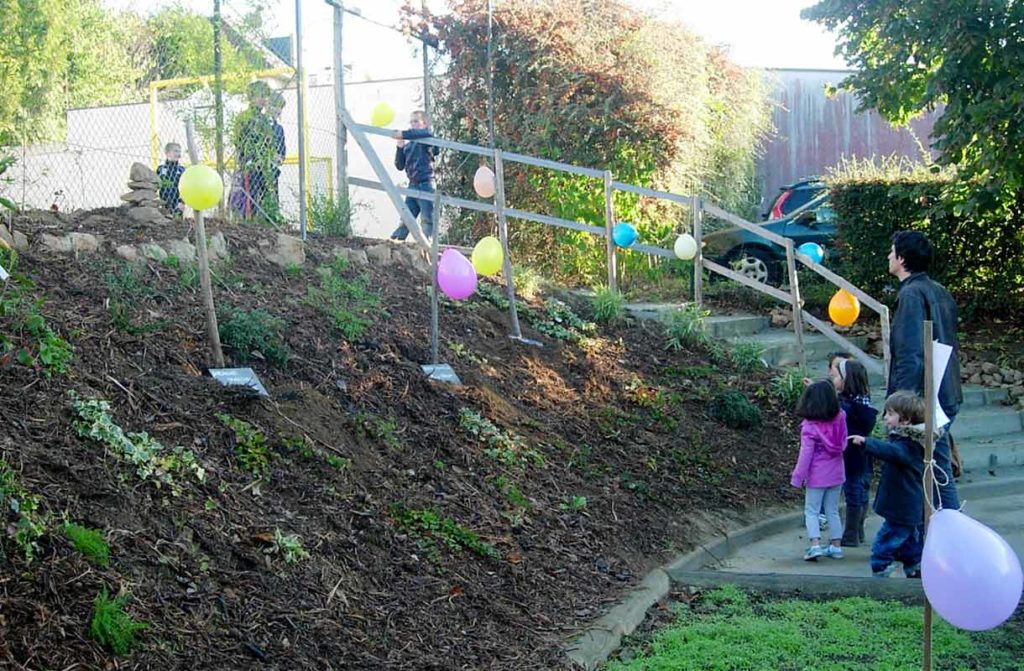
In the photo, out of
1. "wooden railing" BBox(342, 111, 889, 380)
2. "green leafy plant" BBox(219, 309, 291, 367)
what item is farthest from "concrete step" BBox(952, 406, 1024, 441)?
"green leafy plant" BBox(219, 309, 291, 367)

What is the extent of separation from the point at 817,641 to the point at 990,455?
17.8 feet

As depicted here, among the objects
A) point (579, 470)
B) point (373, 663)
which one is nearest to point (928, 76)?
point (579, 470)

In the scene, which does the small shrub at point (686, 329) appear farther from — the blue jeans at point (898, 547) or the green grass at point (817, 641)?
the green grass at point (817, 641)

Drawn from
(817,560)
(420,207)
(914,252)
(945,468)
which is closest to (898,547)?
(945,468)

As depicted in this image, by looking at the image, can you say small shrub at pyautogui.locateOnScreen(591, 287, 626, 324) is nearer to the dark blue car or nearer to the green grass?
the dark blue car

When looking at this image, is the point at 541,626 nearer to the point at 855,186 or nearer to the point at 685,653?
the point at 685,653

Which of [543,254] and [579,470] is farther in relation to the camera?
[543,254]

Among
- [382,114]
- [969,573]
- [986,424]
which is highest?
[382,114]

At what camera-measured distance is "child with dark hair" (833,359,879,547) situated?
7.41m

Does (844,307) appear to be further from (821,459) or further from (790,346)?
(821,459)

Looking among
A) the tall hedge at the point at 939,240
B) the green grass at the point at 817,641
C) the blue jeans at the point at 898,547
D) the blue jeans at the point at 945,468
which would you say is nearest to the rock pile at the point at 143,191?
the green grass at the point at 817,641

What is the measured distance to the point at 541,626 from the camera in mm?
5172

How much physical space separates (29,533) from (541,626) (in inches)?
93.8

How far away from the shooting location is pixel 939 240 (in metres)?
12.7
